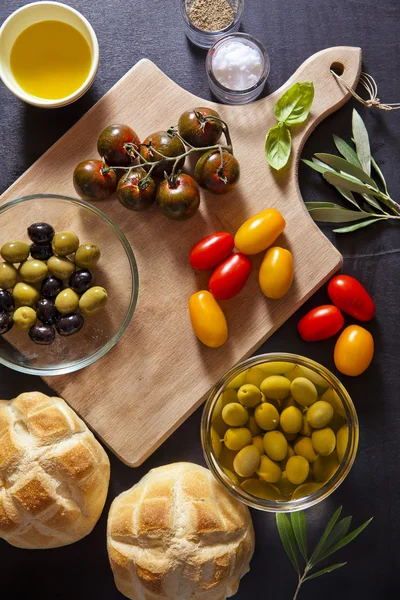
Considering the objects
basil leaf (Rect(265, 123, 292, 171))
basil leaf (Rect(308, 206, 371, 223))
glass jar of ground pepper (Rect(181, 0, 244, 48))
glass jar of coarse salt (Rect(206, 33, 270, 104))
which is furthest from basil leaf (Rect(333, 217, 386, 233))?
glass jar of ground pepper (Rect(181, 0, 244, 48))

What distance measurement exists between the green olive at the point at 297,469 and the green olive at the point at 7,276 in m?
0.95

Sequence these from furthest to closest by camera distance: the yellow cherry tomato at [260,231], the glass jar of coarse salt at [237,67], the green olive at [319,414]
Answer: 1. the glass jar of coarse salt at [237,67]
2. the yellow cherry tomato at [260,231]
3. the green olive at [319,414]

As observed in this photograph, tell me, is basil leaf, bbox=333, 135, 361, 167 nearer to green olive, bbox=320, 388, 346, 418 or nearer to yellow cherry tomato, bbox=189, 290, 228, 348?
yellow cherry tomato, bbox=189, 290, 228, 348

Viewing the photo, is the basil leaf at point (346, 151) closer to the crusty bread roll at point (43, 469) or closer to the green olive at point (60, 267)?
the green olive at point (60, 267)

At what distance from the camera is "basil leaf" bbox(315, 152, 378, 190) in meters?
1.96

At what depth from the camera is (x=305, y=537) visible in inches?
75.8

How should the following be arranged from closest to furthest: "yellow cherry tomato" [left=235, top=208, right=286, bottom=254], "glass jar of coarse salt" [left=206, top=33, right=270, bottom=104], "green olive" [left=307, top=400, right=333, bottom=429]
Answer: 1. "green olive" [left=307, top=400, right=333, bottom=429]
2. "yellow cherry tomato" [left=235, top=208, right=286, bottom=254]
3. "glass jar of coarse salt" [left=206, top=33, right=270, bottom=104]

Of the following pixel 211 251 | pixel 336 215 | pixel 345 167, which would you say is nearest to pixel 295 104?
pixel 345 167

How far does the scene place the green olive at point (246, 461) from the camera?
5.62 ft

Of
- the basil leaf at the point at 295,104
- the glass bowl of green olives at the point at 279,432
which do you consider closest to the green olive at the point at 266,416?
the glass bowl of green olives at the point at 279,432

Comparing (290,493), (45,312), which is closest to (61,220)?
(45,312)

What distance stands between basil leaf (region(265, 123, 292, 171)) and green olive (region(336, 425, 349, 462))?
0.81 metres

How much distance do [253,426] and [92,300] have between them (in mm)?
588

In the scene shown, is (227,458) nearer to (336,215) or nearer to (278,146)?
(336,215)
